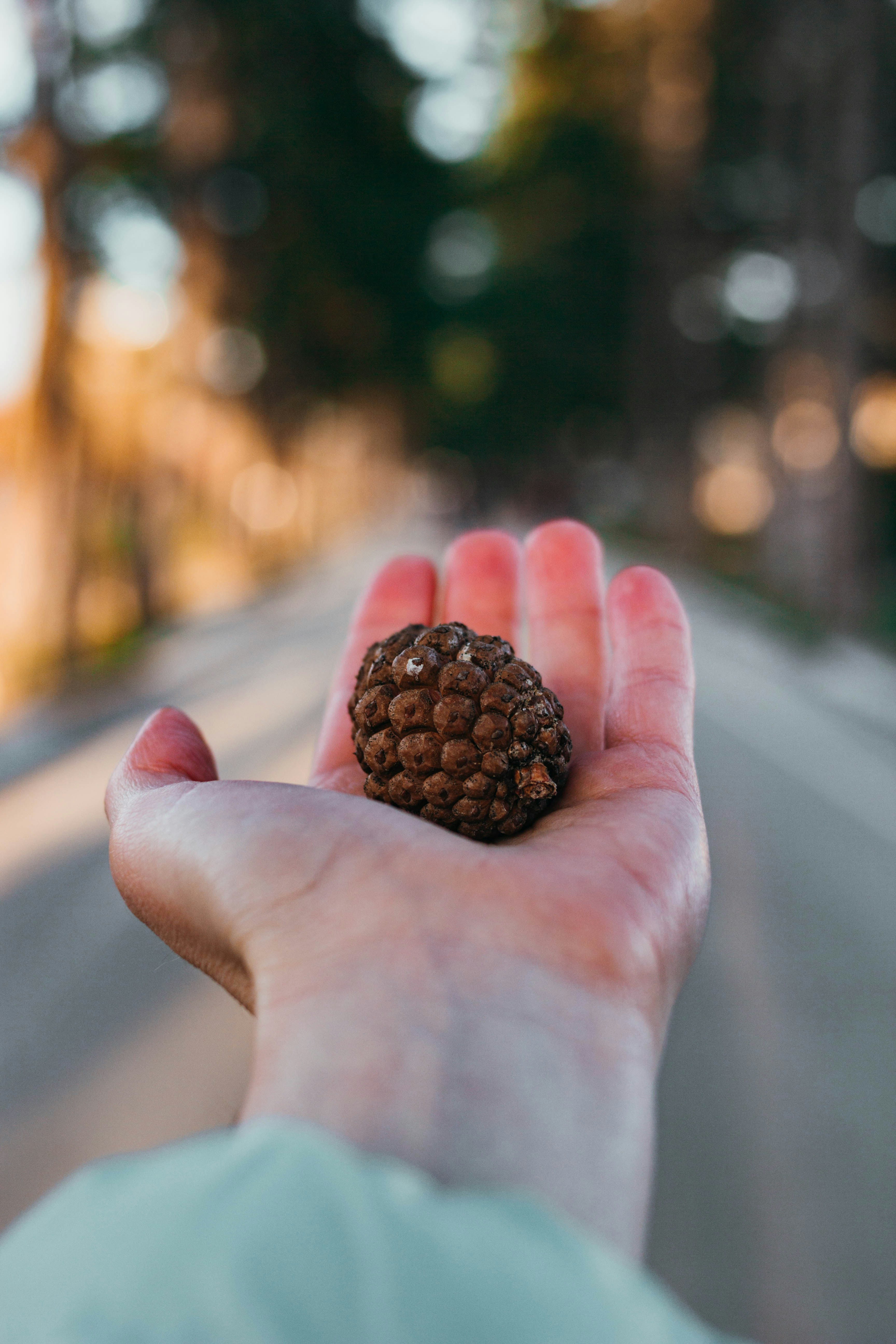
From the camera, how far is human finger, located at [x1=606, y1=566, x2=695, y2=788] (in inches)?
95.7

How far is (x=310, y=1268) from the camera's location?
96 cm

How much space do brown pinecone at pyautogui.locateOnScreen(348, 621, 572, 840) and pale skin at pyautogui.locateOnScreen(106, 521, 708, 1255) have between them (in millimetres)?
104

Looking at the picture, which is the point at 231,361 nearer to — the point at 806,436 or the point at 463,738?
the point at 463,738

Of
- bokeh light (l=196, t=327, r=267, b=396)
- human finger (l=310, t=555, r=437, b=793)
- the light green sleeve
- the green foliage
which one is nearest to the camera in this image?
the light green sleeve

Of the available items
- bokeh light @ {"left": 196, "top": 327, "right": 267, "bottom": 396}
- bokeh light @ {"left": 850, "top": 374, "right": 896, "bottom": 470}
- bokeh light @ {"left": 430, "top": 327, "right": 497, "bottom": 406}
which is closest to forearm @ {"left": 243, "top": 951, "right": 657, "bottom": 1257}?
bokeh light @ {"left": 196, "top": 327, "right": 267, "bottom": 396}

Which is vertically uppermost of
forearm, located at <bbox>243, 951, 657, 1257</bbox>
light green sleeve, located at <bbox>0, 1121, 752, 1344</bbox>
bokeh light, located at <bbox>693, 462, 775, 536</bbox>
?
light green sleeve, located at <bbox>0, 1121, 752, 1344</bbox>

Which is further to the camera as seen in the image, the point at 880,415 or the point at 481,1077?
the point at 880,415

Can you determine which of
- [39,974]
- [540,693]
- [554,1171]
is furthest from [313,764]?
[554,1171]

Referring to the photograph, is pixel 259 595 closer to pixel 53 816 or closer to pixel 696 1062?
pixel 53 816

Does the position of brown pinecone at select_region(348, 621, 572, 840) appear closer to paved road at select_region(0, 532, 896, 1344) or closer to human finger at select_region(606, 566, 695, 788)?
human finger at select_region(606, 566, 695, 788)

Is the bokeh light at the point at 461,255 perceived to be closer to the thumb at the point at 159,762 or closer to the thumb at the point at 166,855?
the thumb at the point at 159,762

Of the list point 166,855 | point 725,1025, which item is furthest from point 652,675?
point 166,855

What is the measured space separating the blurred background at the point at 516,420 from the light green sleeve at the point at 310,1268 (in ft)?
4.05

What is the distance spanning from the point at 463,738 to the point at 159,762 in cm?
74
